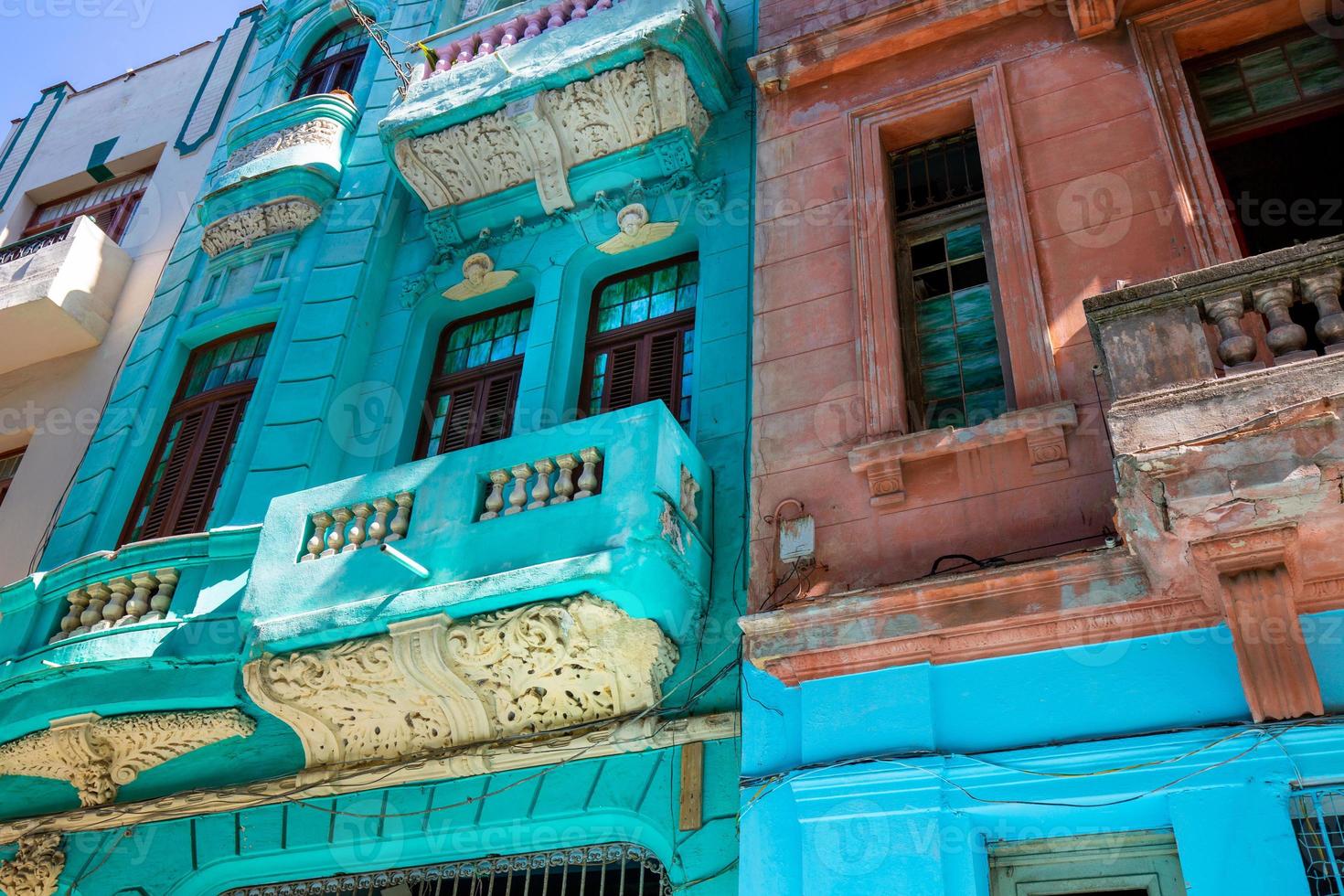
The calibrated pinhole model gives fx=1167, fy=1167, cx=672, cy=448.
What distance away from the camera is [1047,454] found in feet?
20.5

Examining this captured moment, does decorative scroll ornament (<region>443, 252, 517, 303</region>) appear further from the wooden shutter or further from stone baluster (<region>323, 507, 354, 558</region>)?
stone baluster (<region>323, 507, 354, 558</region>)

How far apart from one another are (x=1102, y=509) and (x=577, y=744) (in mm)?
3241

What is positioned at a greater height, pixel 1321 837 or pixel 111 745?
pixel 111 745

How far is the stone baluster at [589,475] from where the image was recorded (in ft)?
22.9

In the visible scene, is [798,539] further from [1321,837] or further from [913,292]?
[1321,837]

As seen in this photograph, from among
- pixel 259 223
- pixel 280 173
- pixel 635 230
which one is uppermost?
pixel 280 173

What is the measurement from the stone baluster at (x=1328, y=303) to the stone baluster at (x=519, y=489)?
4.30m

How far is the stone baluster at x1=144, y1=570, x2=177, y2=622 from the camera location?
27.1 ft

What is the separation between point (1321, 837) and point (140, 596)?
743 centimetres

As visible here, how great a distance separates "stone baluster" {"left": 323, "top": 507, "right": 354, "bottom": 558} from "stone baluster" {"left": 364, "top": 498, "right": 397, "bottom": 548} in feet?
0.59

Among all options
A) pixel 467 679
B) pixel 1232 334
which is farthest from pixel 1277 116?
pixel 467 679

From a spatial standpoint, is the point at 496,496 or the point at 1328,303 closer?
the point at 1328,303

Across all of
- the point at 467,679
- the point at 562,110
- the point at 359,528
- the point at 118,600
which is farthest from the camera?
the point at 562,110

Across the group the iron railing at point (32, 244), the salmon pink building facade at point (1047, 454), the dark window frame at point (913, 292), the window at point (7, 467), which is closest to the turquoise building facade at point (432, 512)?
the salmon pink building facade at point (1047, 454)
